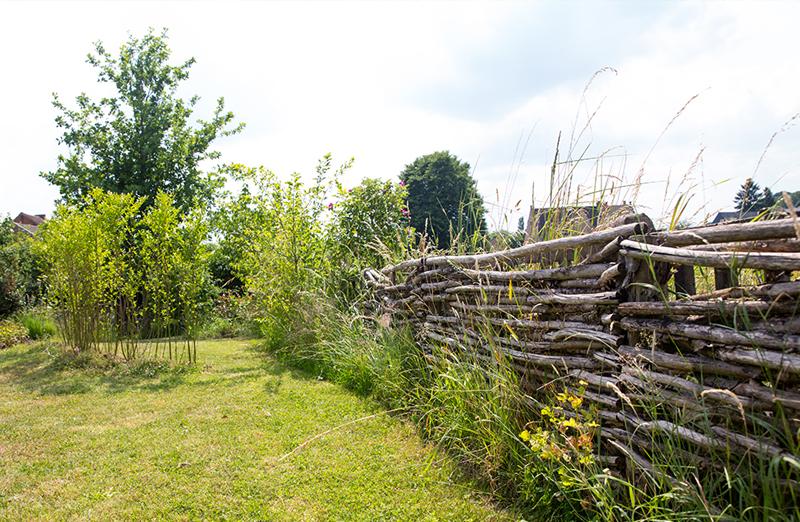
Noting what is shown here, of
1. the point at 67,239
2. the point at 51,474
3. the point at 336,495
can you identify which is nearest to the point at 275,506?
the point at 336,495

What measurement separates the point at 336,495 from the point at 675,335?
2159 millimetres

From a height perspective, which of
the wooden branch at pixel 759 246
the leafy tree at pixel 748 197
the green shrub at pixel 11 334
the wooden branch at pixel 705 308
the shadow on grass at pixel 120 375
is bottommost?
the shadow on grass at pixel 120 375

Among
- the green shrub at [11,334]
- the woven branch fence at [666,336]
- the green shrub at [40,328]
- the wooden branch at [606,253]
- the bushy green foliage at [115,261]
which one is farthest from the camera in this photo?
the green shrub at [40,328]

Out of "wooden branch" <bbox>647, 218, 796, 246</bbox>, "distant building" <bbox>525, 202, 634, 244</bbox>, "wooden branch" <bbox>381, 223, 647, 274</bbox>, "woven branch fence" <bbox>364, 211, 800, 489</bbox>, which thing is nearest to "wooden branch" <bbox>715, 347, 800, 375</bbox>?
"woven branch fence" <bbox>364, 211, 800, 489</bbox>

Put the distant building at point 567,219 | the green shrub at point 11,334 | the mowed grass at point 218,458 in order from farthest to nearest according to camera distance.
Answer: the green shrub at point 11,334 → the distant building at point 567,219 → the mowed grass at point 218,458

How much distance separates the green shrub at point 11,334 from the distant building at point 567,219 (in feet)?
36.1

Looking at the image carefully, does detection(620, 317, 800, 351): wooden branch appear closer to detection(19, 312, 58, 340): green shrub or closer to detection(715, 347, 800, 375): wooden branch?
detection(715, 347, 800, 375): wooden branch

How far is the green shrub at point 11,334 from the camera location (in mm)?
10016

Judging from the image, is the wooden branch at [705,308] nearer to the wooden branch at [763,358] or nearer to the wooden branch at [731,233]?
the wooden branch at [763,358]

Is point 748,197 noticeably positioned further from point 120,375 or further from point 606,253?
point 120,375

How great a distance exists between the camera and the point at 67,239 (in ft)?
23.9

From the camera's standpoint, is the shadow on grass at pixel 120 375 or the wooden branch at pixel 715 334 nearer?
the wooden branch at pixel 715 334

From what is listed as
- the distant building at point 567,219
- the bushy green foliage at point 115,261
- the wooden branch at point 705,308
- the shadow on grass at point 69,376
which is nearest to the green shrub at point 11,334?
the shadow on grass at point 69,376

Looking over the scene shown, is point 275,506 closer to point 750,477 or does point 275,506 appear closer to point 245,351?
point 750,477
